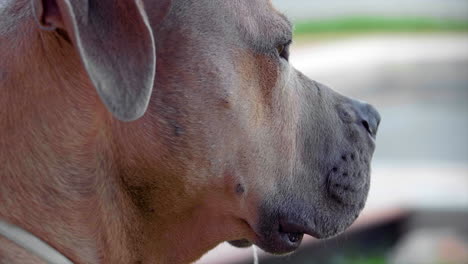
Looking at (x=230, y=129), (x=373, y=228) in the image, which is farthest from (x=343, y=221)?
(x=373, y=228)

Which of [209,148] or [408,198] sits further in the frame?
[408,198]

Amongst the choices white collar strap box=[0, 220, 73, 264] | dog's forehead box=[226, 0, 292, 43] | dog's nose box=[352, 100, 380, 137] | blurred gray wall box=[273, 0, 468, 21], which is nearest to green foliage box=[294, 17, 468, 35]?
blurred gray wall box=[273, 0, 468, 21]

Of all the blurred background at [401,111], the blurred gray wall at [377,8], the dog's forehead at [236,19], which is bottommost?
the dog's forehead at [236,19]

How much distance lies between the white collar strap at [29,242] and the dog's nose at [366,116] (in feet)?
4.64

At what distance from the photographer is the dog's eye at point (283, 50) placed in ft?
10.9

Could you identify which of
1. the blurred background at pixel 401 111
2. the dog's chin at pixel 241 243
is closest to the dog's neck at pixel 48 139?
the dog's chin at pixel 241 243

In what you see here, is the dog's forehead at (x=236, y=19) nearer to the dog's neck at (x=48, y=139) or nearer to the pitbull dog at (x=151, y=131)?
the pitbull dog at (x=151, y=131)

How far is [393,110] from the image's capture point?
13.2 metres

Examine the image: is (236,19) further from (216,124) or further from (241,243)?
(241,243)

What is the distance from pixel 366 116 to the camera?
3740mm

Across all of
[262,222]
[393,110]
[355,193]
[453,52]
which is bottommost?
[262,222]

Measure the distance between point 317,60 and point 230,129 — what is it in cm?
1011

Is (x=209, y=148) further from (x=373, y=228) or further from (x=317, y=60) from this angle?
(x=317, y=60)

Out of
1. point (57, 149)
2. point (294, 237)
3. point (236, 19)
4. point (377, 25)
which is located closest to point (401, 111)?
point (377, 25)
